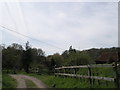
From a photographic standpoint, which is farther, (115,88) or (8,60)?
(8,60)

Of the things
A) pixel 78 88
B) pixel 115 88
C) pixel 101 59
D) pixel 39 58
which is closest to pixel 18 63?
pixel 39 58

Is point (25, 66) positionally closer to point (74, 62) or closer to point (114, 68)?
point (74, 62)

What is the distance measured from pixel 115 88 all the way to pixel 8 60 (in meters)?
44.1

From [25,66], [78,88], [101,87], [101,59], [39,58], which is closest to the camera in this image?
[101,87]

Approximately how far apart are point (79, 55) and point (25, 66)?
2056 centimetres

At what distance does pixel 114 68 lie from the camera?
9.33 m

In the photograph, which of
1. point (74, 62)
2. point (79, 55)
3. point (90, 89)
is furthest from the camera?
point (79, 55)

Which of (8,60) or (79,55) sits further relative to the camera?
(8,60)

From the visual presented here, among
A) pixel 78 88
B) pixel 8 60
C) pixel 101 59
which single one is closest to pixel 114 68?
pixel 78 88

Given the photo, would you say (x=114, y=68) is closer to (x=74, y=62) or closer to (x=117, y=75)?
(x=117, y=75)

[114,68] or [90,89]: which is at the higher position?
[114,68]

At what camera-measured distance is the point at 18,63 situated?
63125 mm

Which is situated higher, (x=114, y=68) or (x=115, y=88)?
(x=114, y=68)

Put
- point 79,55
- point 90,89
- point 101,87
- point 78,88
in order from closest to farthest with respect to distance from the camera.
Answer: point 101,87
point 90,89
point 78,88
point 79,55
